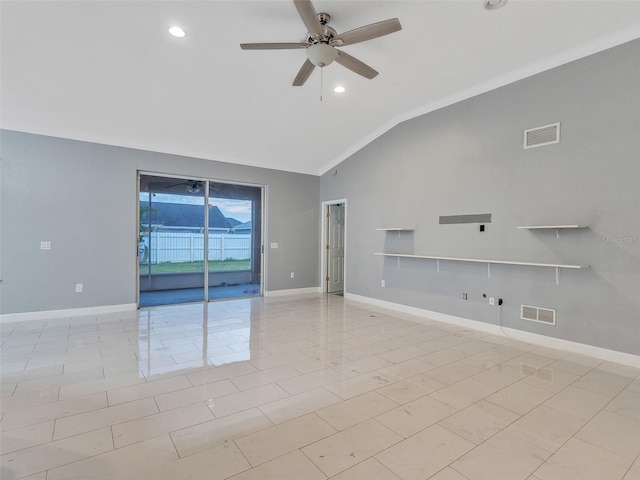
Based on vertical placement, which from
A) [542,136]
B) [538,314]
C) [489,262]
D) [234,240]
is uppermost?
[542,136]

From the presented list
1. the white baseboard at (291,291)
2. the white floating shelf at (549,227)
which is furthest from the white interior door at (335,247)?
the white floating shelf at (549,227)

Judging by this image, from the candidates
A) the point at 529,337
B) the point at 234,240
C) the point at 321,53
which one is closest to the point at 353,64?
the point at 321,53

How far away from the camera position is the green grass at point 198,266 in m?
6.36

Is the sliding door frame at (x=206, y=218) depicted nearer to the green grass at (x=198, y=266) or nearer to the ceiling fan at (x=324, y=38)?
the green grass at (x=198, y=266)

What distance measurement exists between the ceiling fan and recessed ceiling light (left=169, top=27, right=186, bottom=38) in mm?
948

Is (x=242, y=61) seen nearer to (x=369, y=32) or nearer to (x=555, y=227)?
(x=369, y=32)

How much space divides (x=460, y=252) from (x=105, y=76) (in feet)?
17.1

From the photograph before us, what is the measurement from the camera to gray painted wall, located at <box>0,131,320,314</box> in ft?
15.1

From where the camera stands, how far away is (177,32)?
317 centimetres

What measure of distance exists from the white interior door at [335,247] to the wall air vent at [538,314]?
13.8ft

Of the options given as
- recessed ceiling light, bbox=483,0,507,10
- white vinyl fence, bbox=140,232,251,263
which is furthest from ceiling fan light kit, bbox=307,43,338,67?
white vinyl fence, bbox=140,232,251,263

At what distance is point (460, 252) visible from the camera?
15.3ft

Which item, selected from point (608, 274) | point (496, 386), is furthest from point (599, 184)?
point (496, 386)

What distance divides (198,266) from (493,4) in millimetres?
6016
